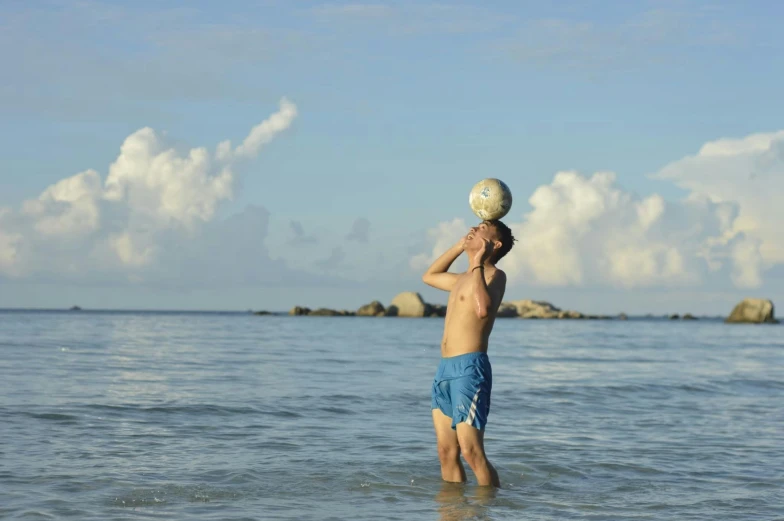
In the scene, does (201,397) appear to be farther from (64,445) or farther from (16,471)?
(16,471)

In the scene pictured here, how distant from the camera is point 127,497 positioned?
7723 millimetres

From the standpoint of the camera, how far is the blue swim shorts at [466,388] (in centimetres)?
752

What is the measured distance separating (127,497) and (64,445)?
2985mm

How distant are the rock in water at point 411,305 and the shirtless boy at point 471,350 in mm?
102226

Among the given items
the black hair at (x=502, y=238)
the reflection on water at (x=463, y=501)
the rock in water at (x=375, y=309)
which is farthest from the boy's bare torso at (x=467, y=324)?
the rock in water at (x=375, y=309)

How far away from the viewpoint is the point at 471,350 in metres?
7.68

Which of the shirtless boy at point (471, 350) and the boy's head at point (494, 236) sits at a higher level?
the boy's head at point (494, 236)

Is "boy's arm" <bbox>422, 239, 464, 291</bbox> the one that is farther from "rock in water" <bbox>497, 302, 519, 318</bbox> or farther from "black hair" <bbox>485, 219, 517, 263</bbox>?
"rock in water" <bbox>497, 302, 519, 318</bbox>

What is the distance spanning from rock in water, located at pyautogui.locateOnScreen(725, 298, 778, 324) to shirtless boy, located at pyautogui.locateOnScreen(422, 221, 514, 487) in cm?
9822

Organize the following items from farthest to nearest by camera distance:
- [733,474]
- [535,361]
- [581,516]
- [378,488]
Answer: [535,361]
[733,474]
[378,488]
[581,516]

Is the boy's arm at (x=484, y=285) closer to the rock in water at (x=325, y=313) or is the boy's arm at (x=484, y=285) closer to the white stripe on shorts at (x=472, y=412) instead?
the white stripe on shorts at (x=472, y=412)

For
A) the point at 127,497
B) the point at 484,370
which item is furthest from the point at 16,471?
the point at 484,370

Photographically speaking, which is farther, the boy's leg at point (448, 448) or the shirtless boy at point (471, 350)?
the boy's leg at point (448, 448)

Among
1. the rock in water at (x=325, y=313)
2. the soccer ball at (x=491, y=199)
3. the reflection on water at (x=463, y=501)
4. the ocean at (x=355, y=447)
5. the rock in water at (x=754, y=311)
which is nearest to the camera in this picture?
the reflection on water at (x=463, y=501)
